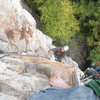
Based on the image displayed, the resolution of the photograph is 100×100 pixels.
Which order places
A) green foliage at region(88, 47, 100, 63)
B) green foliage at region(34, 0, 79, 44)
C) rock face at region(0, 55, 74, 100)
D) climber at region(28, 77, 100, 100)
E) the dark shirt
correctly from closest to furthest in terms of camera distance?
1. climber at region(28, 77, 100, 100)
2. rock face at region(0, 55, 74, 100)
3. the dark shirt
4. green foliage at region(34, 0, 79, 44)
5. green foliage at region(88, 47, 100, 63)

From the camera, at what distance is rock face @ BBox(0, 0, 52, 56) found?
952 centimetres

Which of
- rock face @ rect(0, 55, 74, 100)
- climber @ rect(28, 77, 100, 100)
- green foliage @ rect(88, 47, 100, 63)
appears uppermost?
climber @ rect(28, 77, 100, 100)

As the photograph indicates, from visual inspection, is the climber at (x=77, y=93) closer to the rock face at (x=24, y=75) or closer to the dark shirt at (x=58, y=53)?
the rock face at (x=24, y=75)

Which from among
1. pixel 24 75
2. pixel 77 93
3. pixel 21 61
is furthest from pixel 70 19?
pixel 77 93

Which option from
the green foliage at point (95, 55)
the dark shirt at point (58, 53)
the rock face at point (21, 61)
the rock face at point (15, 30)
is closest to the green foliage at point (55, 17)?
the rock face at point (21, 61)

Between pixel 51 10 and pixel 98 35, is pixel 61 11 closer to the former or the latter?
pixel 51 10

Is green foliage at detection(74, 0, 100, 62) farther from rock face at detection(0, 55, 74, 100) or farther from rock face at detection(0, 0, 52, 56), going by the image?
rock face at detection(0, 55, 74, 100)

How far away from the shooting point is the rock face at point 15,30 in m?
9.52

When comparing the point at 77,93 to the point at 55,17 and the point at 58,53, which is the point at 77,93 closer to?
the point at 58,53

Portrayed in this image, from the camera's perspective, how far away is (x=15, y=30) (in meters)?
A: 9.82


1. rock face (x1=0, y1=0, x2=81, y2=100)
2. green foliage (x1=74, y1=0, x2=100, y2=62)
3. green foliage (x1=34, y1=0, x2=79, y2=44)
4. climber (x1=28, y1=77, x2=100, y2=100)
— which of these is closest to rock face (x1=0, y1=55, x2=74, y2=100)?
rock face (x1=0, y1=0, x2=81, y2=100)

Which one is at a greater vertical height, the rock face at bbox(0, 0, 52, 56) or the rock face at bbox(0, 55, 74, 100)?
the rock face at bbox(0, 0, 52, 56)

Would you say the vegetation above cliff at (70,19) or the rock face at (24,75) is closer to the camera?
the rock face at (24,75)

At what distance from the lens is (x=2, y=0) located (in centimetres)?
951
